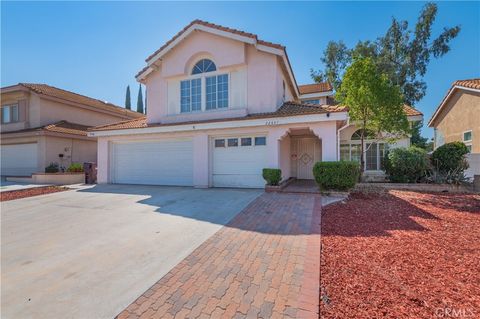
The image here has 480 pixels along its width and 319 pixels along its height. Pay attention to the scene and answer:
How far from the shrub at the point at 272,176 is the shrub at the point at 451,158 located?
8.67 meters

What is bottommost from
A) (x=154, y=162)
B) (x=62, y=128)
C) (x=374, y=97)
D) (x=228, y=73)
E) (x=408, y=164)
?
(x=408, y=164)

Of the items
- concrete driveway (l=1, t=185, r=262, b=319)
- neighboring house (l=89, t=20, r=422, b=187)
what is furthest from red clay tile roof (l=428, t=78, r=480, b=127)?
concrete driveway (l=1, t=185, r=262, b=319)

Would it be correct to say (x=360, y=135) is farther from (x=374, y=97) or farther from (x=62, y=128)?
(x=62, y=128)

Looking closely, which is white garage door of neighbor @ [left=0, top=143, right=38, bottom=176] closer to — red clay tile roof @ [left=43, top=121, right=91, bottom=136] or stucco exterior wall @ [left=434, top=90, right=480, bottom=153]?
red clay tile roof @ [left=43, top=121, right=91, bottom=136]

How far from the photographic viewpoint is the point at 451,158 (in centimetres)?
1138

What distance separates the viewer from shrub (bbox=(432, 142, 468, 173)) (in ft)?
37.0

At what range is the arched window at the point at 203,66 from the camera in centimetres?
1253

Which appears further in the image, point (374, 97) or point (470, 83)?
point (470, 83)

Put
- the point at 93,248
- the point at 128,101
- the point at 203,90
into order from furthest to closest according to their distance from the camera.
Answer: the point at 128,101, the point at 203,90, the point at 93,248

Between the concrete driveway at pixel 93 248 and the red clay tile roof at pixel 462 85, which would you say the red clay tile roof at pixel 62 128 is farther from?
the red clay tile roof at pixel 462 85

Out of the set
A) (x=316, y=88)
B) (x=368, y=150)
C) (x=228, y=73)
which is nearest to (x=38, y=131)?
(x=228, y=73)

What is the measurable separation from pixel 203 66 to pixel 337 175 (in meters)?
9.18

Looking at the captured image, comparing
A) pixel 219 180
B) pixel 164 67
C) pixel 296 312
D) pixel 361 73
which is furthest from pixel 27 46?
pixel 361 73

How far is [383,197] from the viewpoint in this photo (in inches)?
366
